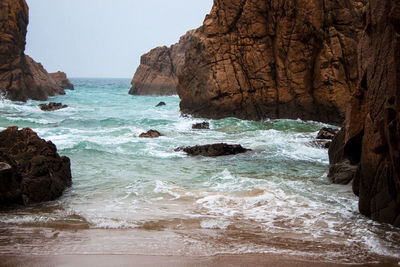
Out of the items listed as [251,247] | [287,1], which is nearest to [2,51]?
[287,1]

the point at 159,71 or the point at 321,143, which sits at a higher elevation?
the point at 159,71

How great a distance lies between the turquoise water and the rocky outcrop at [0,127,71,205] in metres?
0.29

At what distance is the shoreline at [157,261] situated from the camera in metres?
5.06

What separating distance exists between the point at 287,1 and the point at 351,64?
4477mm

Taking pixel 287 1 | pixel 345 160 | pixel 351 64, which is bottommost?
pixel 345 160

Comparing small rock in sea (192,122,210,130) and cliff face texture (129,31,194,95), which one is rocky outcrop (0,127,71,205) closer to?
small rock in sea (192,122,210,130)

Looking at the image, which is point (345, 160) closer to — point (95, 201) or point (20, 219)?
point (95, 201)

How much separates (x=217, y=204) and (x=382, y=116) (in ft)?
11.0

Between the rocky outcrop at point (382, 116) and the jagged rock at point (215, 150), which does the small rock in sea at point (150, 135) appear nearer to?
the jagged rock at point (215, 150)

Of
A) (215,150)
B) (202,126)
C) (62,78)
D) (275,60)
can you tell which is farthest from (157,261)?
(62,78)

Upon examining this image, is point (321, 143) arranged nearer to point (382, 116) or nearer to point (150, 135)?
point (150, 135)

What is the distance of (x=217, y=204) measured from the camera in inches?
318

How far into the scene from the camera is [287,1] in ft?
69.4

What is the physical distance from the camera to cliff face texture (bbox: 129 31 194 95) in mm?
54938
